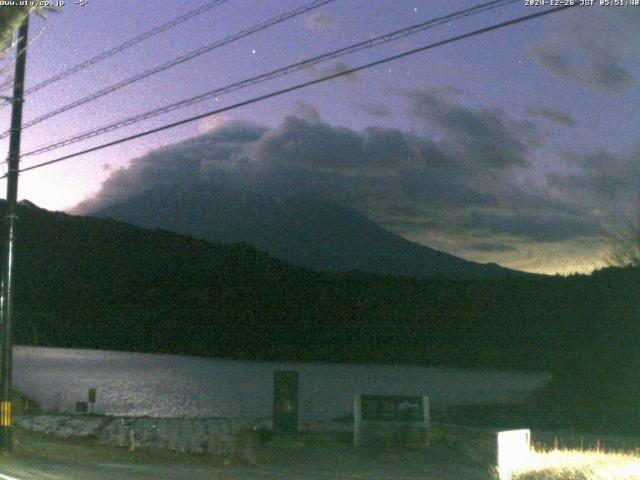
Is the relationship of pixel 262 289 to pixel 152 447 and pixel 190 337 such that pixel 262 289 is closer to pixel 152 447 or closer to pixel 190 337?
pixel 190 337

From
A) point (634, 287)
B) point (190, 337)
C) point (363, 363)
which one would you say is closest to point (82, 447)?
point (634, 287)

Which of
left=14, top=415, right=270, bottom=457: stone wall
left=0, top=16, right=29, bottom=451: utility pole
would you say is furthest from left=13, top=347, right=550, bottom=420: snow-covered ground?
left=0, top=16, right=29, bottom=451: utility pole

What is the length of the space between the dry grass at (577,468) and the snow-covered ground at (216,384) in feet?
94.7

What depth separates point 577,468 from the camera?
15.0 metres

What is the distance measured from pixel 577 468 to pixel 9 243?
45.9ft

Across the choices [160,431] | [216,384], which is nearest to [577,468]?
[160,431]

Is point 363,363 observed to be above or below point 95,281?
below

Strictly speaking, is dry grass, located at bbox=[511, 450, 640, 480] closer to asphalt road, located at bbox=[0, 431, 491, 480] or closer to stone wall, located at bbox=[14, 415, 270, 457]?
asphalt road, located at bbox=[0, 431, 491, 480]

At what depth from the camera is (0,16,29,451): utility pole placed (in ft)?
68.8

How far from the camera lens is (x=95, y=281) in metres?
136

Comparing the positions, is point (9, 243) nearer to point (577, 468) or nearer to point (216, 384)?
point (577, 468)

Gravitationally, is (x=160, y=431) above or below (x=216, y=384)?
above

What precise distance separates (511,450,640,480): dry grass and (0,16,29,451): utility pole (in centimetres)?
1212

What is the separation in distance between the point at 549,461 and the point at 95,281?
126m
